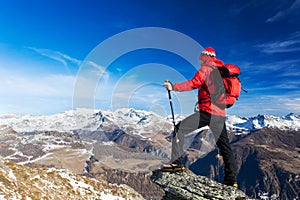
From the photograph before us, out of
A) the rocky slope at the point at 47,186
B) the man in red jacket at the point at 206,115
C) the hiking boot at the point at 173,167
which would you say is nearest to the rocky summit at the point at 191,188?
the hiking boot at the point at 173,167

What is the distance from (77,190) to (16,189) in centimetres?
1297

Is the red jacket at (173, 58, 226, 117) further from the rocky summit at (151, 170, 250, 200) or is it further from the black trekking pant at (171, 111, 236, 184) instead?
the rocky summit at (151, 170, 250, 200)

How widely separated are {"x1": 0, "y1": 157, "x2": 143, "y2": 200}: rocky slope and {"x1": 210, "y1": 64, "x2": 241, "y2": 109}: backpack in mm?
17683

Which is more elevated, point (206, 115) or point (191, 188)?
point (206, 115)

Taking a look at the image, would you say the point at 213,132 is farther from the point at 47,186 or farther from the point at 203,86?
the point at 47,186

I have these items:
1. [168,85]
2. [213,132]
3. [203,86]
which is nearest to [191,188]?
[213,132]

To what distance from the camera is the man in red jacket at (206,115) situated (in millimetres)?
9617

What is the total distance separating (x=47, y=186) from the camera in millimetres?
29594

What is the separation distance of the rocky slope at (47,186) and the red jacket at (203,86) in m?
16.8

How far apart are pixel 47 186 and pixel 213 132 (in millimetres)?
26133

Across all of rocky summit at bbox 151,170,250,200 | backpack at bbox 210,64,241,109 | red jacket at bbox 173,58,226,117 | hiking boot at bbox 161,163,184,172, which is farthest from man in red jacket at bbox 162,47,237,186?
hiking boot at bbox 161,163,184,172

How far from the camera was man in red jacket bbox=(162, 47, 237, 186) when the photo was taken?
9.62m

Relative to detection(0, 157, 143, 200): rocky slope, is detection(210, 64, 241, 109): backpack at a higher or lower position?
higher

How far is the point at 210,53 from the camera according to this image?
397 inches
